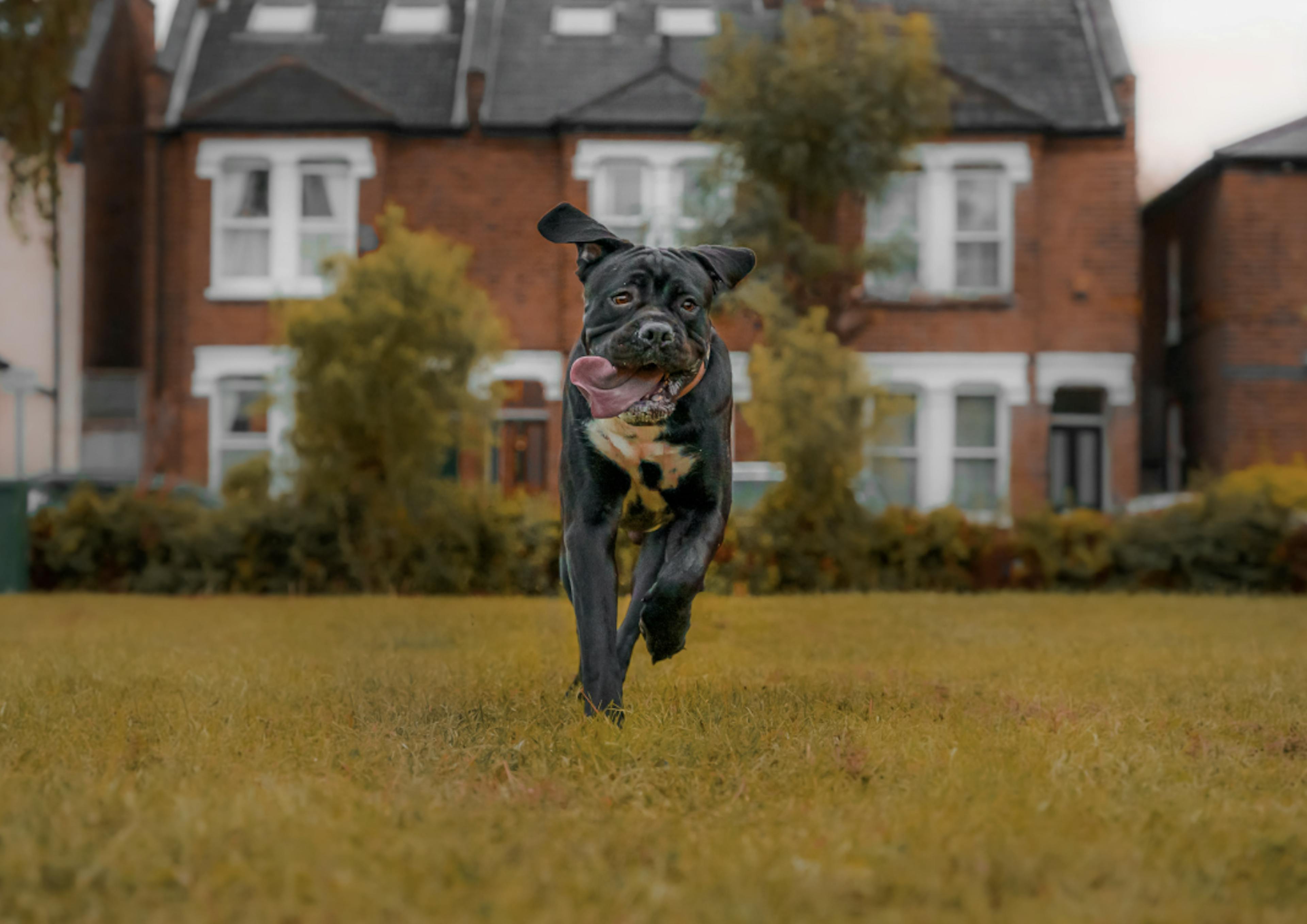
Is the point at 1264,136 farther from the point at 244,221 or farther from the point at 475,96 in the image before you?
the point at 244,221

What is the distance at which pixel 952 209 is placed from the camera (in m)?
20.9

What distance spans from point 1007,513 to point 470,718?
11.2 metres

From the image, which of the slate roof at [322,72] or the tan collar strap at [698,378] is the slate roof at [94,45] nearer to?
the slate roof at [322,72]

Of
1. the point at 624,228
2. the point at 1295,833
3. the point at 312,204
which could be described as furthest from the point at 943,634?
the point at 312,204

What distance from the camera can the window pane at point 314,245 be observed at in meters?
20.8

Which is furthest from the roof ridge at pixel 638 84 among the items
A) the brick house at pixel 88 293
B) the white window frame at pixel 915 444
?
the brick house at pixel 88 293

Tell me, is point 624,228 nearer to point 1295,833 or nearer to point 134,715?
point 134,715

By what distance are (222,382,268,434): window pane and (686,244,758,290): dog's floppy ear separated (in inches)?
665

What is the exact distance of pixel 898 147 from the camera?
58.9ft

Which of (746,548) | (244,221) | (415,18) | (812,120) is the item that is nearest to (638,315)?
(746,548)

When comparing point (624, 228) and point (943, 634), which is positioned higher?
point (624, 228)

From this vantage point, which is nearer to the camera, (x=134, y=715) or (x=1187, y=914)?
(x=1187, y=914)

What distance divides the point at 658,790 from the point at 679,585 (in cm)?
106

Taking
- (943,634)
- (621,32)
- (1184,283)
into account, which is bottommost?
(943,634)
